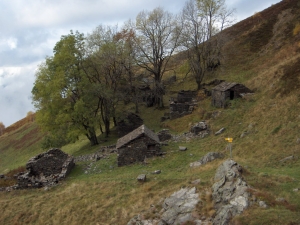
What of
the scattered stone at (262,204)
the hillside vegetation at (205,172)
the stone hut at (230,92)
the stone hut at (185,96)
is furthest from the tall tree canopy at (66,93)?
the scattered stone at (262,204)

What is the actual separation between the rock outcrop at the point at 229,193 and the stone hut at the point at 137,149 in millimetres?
9682

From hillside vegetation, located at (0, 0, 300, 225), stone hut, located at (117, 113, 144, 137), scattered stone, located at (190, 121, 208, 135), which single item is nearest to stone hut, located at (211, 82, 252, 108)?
hillside vegetation, located at (0, 0, 300, 225)

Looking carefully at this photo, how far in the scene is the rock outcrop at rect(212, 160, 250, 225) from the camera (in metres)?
10.8

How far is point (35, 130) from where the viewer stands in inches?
2532

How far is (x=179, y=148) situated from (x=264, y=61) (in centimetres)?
3116

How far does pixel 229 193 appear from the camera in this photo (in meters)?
12.2

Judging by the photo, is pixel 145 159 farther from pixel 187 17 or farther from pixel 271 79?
pixel 187 17

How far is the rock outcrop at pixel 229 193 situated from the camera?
35.3ft

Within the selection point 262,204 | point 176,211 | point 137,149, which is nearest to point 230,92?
point 137,149

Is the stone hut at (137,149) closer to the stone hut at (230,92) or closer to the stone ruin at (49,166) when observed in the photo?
the stone ruin at (49,166)

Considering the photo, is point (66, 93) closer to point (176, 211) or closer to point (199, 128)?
point (199, 128)

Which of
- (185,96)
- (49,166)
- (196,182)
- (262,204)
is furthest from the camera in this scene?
(185,96)

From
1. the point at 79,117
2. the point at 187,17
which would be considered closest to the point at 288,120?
the point at 79,117

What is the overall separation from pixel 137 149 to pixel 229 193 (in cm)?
1252
